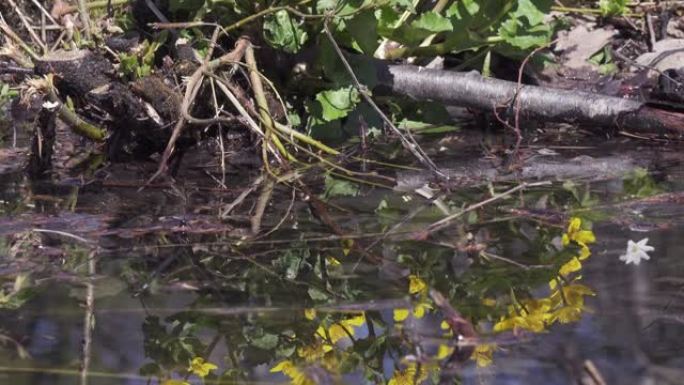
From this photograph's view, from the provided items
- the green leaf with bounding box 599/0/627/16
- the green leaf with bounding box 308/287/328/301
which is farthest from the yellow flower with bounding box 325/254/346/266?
the green leaf with bounding box 599/0/627/16

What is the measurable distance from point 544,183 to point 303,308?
1387mm

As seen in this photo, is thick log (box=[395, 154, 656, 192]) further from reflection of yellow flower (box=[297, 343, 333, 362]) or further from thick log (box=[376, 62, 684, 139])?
reflection of yellow flower (box=[297, 343, 333, 362])

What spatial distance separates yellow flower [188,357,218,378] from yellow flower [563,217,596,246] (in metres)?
1.14

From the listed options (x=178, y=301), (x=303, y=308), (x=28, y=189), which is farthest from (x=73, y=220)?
(x=303, y=308)

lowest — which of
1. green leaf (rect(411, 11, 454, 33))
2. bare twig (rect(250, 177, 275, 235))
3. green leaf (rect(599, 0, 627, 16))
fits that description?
green leaf (rect(599, 0, 627, 16))

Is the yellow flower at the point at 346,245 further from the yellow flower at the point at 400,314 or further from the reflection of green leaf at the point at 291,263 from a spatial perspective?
the yellow flower at the point at 400,314

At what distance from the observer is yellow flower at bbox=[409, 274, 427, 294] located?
253cm

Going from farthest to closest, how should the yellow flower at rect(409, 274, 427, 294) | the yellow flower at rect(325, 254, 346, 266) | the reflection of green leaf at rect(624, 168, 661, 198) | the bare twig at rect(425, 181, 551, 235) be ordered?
the reflection of green leaf at rect(624, 168, 661, 198), the bare twig at rect(425, 181, 551, 235), the yellow flower at rect(325, 254, 346, 266), the yellow flower at rect(409, 274, 427, 294)

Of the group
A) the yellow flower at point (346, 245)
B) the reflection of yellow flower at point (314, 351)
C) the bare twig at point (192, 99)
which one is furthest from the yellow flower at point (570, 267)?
the bare twig at point (192, 99)

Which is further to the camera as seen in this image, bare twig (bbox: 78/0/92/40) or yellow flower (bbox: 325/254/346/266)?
bare twig (bbox: 78/0/92/40)

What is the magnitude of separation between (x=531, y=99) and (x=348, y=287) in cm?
212

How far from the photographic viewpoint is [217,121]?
382 centimetres

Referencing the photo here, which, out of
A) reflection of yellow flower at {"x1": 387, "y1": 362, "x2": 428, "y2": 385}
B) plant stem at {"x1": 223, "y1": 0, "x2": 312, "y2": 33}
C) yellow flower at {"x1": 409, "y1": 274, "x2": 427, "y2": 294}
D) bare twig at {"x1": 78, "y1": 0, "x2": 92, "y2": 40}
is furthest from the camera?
bare twig at {"x1": 78, "y1": 0, "x2": 92, "y2": 40}

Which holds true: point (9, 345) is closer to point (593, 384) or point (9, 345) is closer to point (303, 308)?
point (303, 308)
